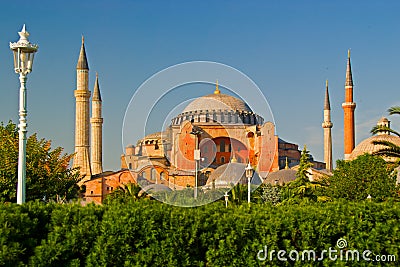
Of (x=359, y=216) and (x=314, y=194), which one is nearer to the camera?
(x=359, y=216)

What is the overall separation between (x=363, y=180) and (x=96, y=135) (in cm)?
2744

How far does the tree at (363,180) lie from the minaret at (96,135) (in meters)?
25.4

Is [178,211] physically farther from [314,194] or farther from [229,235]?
[314,194]

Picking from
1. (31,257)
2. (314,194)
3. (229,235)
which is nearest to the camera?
(31,257)

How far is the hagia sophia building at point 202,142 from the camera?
137 feet

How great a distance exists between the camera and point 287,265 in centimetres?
888

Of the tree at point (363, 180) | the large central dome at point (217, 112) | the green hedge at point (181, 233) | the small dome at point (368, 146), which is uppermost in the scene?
the large central dome at point (217, 112)

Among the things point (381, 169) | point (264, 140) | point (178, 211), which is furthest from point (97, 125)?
point (178, 211)

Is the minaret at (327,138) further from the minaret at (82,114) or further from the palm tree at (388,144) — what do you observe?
the palm tree at (388,144)

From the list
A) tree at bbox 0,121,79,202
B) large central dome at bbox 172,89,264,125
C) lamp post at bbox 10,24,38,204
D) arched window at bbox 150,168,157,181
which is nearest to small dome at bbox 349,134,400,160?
large central dome at bbox 172,89,264,125

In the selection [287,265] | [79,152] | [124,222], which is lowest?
[287,265]

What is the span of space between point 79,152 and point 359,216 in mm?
38321

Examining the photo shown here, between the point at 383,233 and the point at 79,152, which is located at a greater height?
the point at 79,152

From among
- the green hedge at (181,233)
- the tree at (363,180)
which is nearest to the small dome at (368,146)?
the tree at (363,180)
